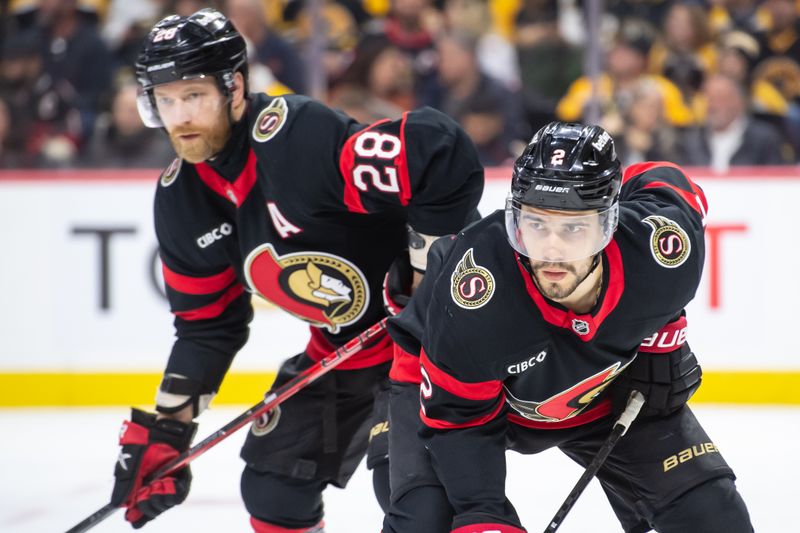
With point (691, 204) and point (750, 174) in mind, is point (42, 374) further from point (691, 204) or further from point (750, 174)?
point (691, 204)

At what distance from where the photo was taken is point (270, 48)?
519 centimetres

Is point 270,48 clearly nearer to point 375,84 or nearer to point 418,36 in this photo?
point 375,84

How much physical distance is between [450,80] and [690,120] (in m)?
1.01

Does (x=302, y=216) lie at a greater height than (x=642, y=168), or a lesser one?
lesser

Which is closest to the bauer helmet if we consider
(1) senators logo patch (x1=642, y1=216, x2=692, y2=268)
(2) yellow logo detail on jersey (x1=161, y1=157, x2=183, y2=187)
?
(1) senators logo patch (x1=642, y1=216, x2=692, y2=268)

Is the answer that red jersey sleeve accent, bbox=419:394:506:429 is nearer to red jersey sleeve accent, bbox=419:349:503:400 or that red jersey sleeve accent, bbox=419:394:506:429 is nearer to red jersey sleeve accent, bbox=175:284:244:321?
red jersey sleeve accent, bbox=419:349:503:400

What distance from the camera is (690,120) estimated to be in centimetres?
500

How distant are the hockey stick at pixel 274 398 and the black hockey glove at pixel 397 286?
0.48 feet

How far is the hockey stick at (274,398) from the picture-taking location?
106 inches

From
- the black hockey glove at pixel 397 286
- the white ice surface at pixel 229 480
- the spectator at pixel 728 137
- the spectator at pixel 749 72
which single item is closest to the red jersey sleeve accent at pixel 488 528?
the black hockey glove at pixel 397 286

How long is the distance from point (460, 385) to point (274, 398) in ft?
2.73

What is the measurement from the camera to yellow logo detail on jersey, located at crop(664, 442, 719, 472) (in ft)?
7.09

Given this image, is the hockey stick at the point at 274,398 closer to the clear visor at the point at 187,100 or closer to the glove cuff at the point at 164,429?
the glove cuff at the point at 164,429

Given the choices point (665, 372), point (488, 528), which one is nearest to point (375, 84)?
point (665, 372)
